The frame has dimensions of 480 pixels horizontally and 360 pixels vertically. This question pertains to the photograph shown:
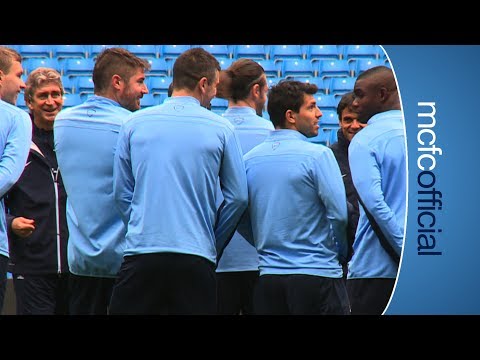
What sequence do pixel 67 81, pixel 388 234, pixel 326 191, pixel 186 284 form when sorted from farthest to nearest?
pixel 67 81 → pixel 388 234 → pixel 326 191 → pixel 186 284

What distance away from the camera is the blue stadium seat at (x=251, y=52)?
6.50 m

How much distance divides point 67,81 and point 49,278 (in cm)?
213

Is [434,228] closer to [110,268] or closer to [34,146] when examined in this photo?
[110,268]

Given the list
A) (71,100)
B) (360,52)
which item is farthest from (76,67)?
(360,52)

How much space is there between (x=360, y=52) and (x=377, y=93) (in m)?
1.43

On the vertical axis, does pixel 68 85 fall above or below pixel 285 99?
above

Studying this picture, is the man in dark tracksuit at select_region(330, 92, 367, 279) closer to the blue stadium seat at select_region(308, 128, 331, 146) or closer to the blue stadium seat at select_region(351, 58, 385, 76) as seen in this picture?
the blue stadium seat at select_region(351, 58, 385, 76)

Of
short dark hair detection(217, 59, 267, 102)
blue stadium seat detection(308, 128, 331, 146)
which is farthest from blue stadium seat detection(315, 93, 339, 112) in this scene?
short dark hair detection(217, 59, 267, 102)

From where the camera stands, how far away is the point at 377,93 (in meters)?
5.23

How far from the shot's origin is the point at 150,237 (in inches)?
172

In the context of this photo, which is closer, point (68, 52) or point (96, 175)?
point (96, 175)

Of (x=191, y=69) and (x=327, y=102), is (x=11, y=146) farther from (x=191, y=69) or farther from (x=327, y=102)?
(x=327, y=102)

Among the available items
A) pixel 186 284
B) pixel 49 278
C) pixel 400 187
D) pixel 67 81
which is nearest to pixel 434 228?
pixel 400 187

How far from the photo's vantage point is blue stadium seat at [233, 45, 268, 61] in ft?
21.3
